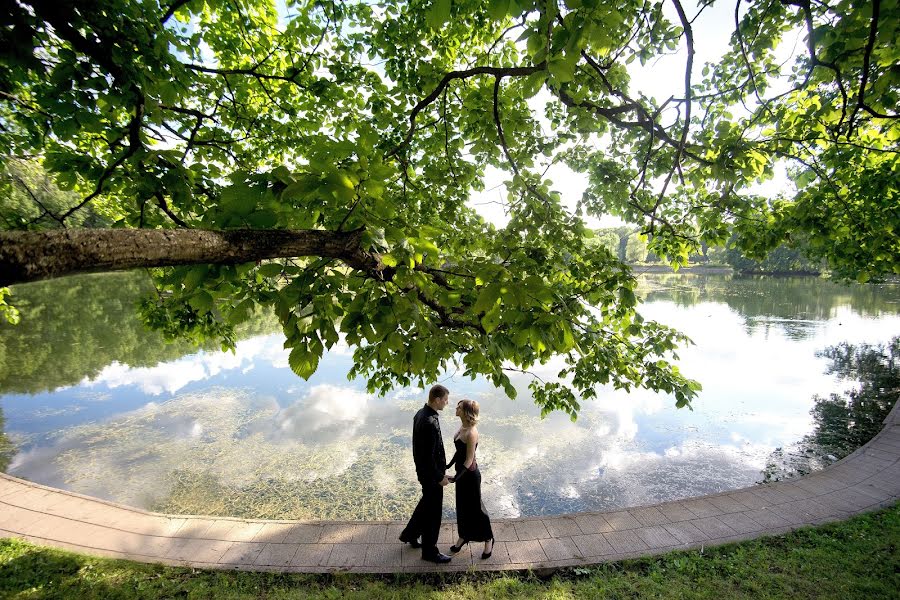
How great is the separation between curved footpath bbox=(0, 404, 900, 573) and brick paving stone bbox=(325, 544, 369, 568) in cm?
1

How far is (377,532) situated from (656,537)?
350 cm

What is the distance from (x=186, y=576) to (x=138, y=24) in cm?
536

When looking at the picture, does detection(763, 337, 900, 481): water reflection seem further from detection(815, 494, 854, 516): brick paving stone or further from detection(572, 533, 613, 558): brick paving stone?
detection(572, 533, 613, 558): brick paving stone

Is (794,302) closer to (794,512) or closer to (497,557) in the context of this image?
(794,512)

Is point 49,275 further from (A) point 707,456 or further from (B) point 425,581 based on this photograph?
(A) point 707,456

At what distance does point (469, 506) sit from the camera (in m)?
4.54

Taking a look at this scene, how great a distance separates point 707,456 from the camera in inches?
348

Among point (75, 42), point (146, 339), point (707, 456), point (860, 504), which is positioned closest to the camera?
point (75, 42)

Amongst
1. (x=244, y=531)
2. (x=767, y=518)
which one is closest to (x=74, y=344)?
(x=244, y=531)

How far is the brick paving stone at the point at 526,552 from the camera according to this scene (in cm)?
454

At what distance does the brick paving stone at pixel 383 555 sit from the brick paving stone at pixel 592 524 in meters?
2.37

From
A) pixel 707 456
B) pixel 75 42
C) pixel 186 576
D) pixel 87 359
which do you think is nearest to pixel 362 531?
pixel 186 576

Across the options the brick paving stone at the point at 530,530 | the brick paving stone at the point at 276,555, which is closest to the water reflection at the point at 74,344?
the brick paving stone at the point at 276,555

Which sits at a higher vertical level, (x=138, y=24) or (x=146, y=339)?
(x=138, y=24)
